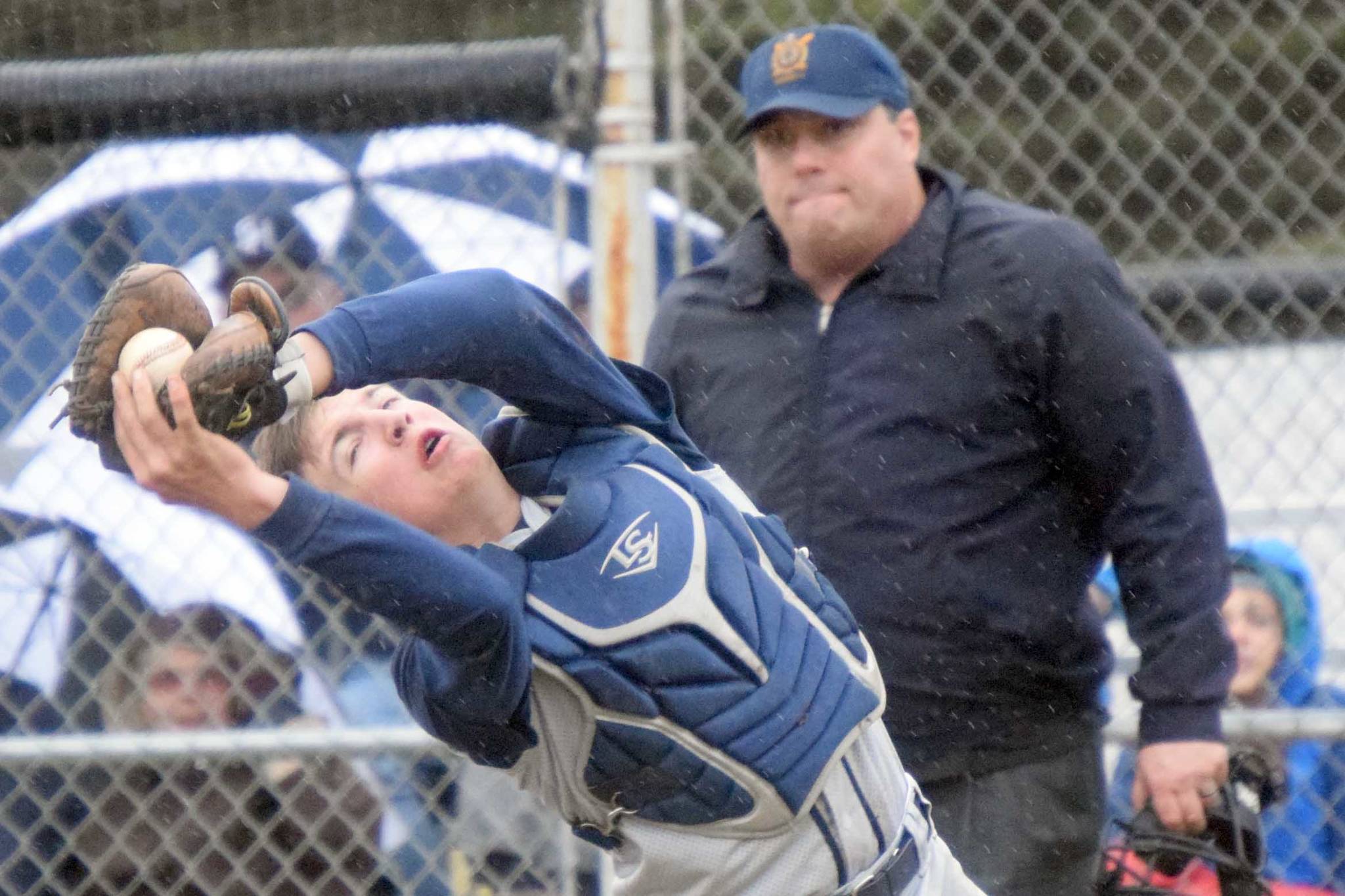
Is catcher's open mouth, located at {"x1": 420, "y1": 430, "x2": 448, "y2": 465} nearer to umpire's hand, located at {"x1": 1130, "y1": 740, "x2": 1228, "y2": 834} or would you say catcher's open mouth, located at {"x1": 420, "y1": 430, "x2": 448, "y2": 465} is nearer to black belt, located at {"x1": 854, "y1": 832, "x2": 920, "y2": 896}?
black belt, located at {"x1": 854, "y1": 832, "x2": 920, "y2": 896}

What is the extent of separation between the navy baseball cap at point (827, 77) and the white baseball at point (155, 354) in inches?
62.3

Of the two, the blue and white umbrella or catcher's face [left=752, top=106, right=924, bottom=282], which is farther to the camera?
the blue and white umbrella

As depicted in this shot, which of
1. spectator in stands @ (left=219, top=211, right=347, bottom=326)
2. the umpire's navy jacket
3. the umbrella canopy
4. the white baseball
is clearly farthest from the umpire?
the white baseball

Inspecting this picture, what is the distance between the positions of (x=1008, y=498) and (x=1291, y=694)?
1.05m

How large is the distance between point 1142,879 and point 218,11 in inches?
193

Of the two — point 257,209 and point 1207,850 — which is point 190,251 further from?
point 1207,850

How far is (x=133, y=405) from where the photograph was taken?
173cm

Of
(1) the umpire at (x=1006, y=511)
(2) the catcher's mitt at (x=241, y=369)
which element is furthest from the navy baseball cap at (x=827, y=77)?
(2) the catcher's mitt at (x=241, y=369)

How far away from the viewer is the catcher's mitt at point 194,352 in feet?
5.91

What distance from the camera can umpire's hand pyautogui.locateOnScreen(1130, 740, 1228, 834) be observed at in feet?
9.43

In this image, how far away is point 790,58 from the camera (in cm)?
320

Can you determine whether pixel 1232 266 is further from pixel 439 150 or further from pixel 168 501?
pixel 168 501

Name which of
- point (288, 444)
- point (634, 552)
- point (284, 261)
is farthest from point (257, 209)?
point (634, 552)

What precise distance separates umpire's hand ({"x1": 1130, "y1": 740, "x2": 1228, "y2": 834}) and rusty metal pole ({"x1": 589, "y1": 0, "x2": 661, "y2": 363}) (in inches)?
48.3
